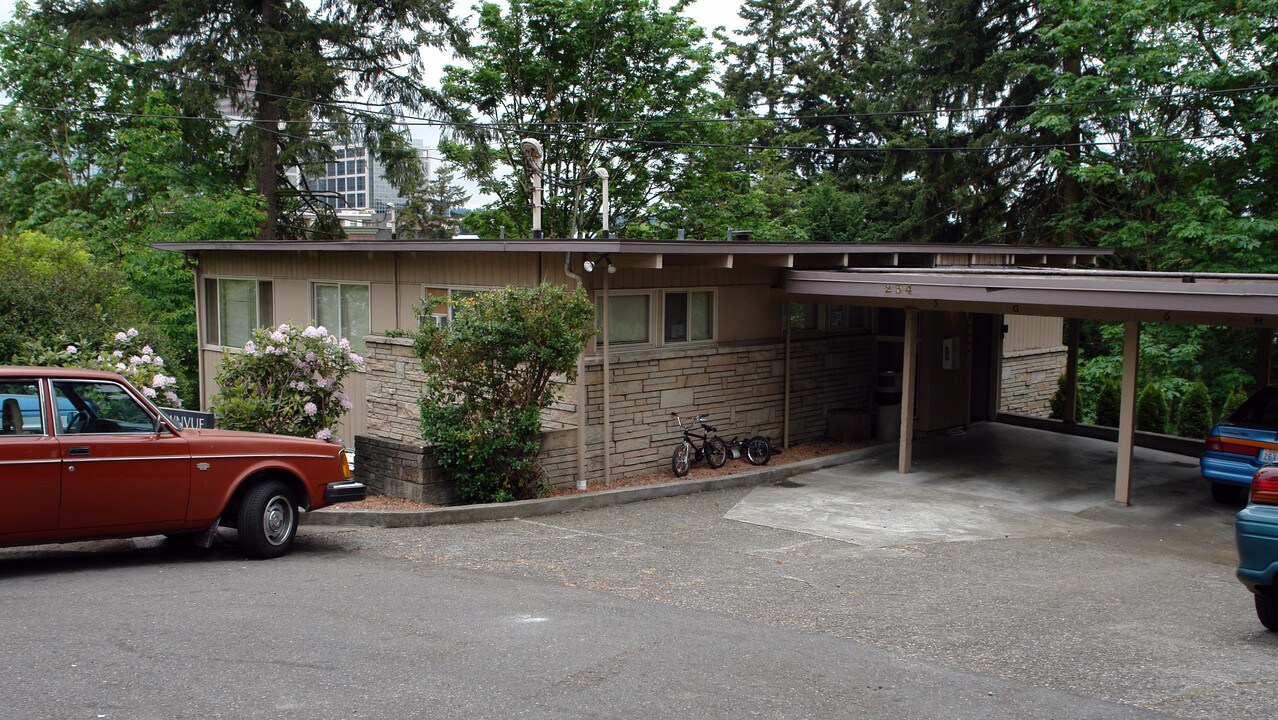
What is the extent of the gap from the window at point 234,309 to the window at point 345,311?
1.60 meters

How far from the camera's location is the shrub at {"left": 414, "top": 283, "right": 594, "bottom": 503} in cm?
1145

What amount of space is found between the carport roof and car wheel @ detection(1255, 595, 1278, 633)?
13.3 feet

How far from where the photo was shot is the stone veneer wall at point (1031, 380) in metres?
20.0

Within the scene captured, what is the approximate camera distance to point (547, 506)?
11.8m

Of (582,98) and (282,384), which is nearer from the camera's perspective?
(282,384)

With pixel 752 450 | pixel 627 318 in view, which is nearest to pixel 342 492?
pixel 627 318

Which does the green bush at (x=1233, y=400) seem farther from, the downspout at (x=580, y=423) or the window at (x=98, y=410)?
the window at (x=98, y=410)

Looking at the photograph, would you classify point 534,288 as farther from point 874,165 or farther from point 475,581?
point 874,165

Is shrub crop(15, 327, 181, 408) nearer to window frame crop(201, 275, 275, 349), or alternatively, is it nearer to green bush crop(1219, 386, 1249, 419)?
window frame crop(201, 275, 275, 349)

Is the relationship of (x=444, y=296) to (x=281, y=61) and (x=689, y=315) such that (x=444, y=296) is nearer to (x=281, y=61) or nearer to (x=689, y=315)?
(x=689, y=315)

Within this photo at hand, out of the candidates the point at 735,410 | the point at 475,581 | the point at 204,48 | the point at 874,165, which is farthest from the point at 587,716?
the point at 874,165

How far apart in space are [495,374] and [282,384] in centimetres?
239

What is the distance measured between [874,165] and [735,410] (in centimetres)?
2688

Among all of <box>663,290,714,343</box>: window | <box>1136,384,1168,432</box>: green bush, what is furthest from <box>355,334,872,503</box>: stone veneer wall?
<box>1136,384,1168,432</box>: green bush
